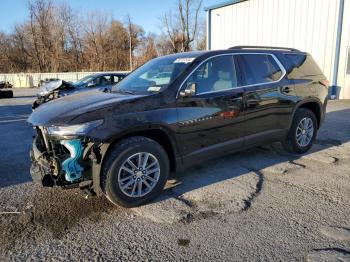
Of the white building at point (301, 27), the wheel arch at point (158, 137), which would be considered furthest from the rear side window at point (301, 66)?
the white building at point (301, 27)

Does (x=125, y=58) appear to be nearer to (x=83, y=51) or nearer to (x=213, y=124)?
(x=83, y=51)

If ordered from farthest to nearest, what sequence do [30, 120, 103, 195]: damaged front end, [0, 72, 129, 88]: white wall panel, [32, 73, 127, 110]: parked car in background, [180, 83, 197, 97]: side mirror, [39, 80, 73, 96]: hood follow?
1. [0, 72, 129, 88]: white wall panel
2. [39, 80, 73, 96]: hood
3. [32, 73, 127, 110]: parked car in background
4. [180, 83, 197, 97]: side mirror
5. [30, 120, 103, 195]: damaged front end

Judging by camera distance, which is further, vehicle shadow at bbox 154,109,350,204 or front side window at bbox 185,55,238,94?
vehicle shadow at bbox 154,109,350,204

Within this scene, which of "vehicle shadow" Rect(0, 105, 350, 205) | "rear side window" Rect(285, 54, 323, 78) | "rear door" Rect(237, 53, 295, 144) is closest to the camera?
"vehicle shadow" Rect(0, 105, 350, 205)

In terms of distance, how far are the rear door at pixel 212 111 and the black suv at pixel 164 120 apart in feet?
0.04

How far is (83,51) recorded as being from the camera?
56062mm

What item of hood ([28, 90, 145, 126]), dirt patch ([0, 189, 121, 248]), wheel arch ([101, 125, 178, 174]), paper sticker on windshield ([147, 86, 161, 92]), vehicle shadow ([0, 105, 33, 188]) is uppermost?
paper sticker on windshield ([147, 86, 161, 92])

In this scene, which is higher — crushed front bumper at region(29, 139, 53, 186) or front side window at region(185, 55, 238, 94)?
front side window at region(185, 55, 238, 94)

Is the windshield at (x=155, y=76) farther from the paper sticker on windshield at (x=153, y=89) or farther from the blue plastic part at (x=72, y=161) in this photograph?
the blue plastic part at (x=72, y=161)

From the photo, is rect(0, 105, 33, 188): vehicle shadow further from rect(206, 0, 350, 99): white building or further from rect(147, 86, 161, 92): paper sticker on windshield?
rect(206, 0, 350, 99): white building

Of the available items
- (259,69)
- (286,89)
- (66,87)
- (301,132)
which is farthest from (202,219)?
(66,87)

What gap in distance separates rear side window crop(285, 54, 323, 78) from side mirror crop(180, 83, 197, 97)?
7.15 ft

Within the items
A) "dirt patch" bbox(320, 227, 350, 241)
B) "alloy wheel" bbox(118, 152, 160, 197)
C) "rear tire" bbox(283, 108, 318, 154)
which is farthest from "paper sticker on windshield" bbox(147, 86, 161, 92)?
"rear tire" bbox(283, 108, 318, 154)

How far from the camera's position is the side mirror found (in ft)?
13.1
